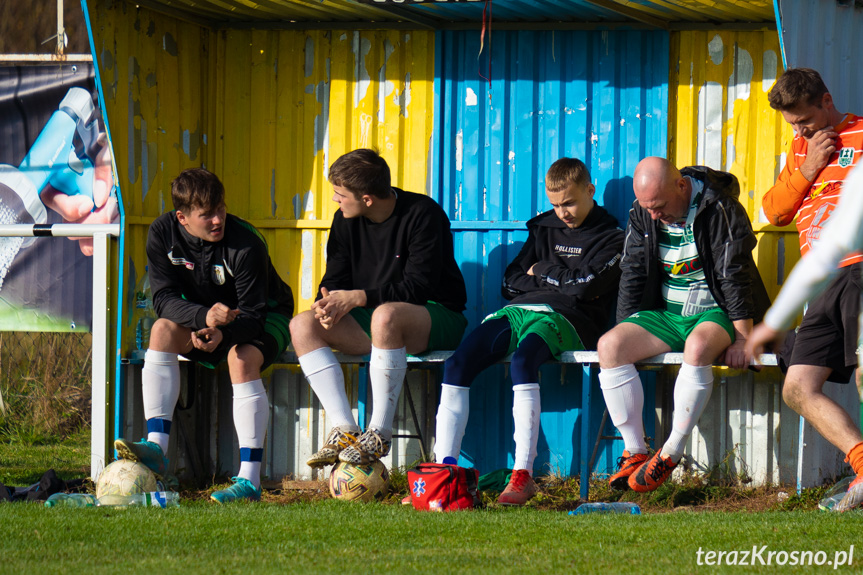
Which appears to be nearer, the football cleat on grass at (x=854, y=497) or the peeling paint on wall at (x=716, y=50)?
the football cleat on grass at (x=854, y=497)

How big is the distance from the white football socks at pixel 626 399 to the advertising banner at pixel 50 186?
Result: 11.3 ft

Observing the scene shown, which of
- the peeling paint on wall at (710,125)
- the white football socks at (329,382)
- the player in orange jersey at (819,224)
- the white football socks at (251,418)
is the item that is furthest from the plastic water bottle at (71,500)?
the peeling paint on wall at (710,125)

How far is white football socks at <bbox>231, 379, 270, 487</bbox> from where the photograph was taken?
17.1ft

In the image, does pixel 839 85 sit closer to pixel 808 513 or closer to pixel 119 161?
pixel 808 513

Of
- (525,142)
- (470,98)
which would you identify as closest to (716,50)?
(525,142)

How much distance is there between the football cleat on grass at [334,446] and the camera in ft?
16.4

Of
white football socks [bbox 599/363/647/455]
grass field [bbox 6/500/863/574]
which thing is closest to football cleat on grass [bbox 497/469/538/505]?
grass field [bbox 6/500/863/574]

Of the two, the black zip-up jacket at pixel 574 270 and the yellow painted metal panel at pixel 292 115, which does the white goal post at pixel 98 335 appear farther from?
the black zip-up jacket at pixel 574 270

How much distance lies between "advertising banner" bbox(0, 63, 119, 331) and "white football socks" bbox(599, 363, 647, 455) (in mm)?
3456

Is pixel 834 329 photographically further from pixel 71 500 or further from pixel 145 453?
pixel 71 500

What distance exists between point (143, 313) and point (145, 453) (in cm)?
110

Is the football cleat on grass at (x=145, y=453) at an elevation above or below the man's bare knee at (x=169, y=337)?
below

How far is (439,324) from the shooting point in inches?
216

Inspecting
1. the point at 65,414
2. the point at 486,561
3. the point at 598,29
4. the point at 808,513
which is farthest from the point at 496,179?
the point at 65,414
